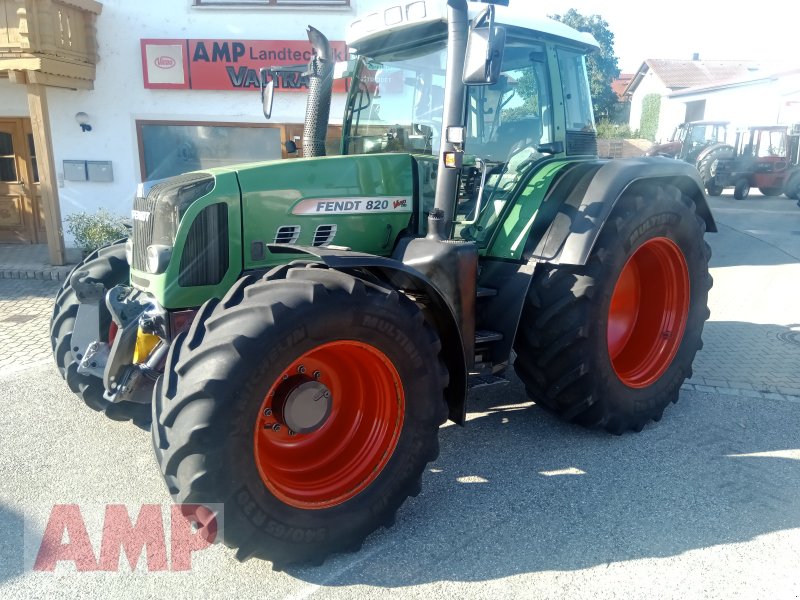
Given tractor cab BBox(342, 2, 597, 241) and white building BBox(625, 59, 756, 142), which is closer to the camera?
tractor cab BBox(342, 2, 597, 241)

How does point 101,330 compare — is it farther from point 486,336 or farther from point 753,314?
point 753,314

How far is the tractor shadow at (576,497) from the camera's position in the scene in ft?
9.26

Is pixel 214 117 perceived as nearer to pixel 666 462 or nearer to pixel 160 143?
pixel 160 143

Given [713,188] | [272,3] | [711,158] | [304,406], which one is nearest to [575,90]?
[304,406]

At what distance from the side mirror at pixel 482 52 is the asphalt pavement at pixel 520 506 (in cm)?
204

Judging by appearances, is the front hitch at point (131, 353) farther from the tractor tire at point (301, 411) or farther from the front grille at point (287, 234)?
the front grille at point (287, 234)

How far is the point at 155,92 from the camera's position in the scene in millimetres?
10047

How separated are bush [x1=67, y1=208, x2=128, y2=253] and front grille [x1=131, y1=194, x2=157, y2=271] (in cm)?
562

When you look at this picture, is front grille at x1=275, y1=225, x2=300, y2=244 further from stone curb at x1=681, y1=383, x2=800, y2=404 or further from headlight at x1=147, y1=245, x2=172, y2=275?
stone curb at x1=681, y1=383, x2=800, y2=404

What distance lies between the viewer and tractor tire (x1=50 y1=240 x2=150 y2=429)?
368 cm

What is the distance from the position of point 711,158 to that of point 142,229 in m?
19.5

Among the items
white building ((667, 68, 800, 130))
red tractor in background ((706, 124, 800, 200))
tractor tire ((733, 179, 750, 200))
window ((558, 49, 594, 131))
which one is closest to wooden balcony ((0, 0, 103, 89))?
window ((558, 49, 594, 131))

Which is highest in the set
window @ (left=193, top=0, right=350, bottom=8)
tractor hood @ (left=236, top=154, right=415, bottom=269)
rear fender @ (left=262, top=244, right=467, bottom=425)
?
window @ (left=193, top=0, right=350, bottom=8)

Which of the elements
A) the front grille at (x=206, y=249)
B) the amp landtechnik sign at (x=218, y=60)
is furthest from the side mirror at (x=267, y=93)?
the amp landtechnik sign at (x=218, y=60)
